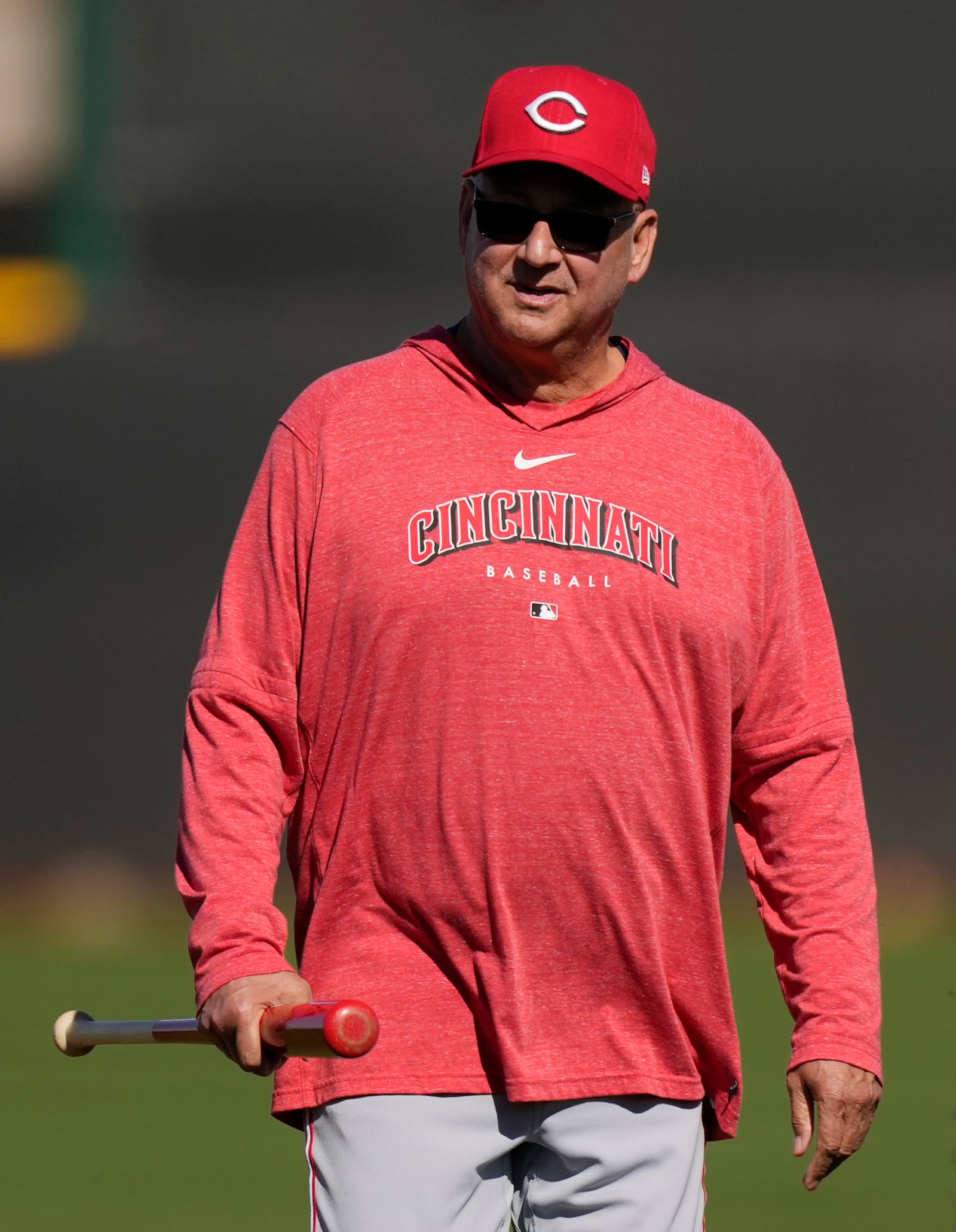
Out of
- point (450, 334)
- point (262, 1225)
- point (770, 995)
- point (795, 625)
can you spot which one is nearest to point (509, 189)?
point (450, 334)

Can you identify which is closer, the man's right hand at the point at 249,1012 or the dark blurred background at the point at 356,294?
the man's right hand at the point at 249,1012

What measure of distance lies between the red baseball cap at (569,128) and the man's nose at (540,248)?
10 centimetres

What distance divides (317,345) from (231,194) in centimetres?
106

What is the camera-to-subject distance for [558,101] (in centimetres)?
271

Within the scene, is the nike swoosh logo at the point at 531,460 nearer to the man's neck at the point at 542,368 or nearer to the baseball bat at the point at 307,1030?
the man's neck at the point at 542,368

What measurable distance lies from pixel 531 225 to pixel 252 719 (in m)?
0.83

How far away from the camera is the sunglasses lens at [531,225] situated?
106 inches

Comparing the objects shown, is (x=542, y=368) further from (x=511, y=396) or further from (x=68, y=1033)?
(x=68, y=1033)

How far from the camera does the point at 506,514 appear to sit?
8.41 feet

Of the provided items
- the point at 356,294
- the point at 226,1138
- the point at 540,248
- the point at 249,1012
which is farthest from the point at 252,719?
the point at 356,294

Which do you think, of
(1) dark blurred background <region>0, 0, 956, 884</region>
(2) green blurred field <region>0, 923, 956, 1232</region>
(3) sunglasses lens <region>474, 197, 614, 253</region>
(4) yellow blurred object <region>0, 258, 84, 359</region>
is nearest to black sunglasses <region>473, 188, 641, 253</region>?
(3) sunglasses lens <region>474, 197, 614, 253</region>

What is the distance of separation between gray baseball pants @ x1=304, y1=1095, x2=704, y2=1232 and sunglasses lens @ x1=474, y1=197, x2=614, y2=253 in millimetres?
1220

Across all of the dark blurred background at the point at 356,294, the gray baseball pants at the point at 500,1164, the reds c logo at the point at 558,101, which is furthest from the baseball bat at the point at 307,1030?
the dark blurred background at the point at 356,294

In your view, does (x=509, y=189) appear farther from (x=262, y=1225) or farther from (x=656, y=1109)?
(x=262, y=1225)
